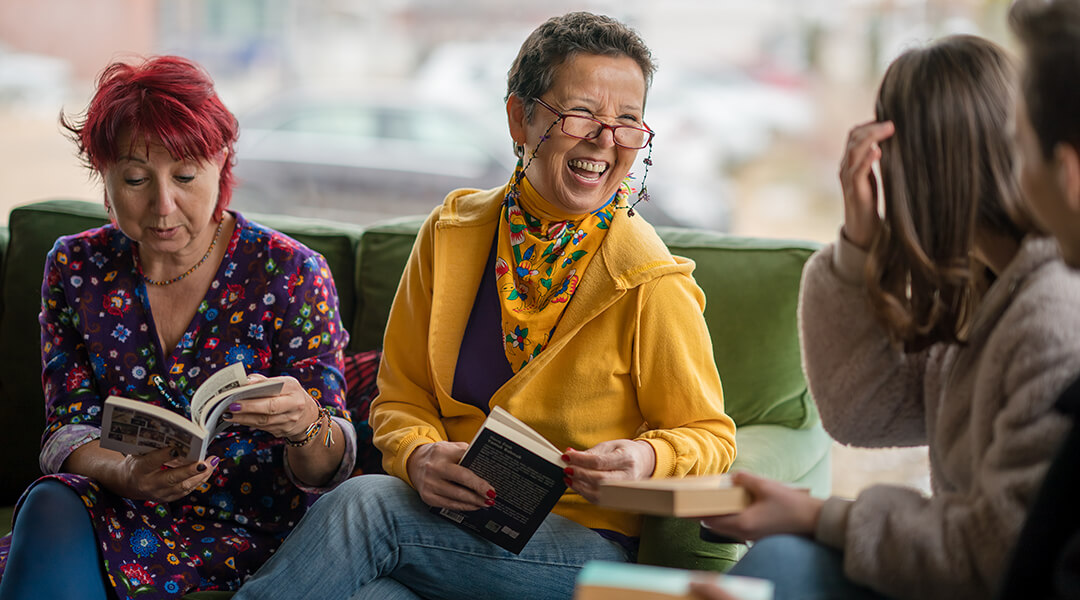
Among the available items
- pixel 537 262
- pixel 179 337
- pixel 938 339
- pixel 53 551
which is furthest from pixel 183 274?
pixel 938 339

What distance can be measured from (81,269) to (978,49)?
5.10 feet

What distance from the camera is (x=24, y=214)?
2.32m

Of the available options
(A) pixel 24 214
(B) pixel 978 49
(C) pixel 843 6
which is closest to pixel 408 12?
(C) pixel 843 6

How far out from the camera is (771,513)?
3.97 ft

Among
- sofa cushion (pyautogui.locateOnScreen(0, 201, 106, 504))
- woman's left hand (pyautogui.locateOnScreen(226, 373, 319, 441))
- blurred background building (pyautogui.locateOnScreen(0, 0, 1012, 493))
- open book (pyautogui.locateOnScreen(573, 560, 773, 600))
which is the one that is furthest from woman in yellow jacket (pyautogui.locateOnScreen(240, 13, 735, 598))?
blurred background building (pyautogui.locateOnScreen(0, 0, 1012, 493))

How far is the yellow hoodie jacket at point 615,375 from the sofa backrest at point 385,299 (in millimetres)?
426

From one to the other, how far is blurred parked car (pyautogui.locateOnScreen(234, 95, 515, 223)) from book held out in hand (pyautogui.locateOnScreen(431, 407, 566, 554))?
400 centimetres

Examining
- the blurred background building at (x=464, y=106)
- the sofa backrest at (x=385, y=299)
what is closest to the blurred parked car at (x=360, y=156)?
the blurred background building at (x=464, y=106)

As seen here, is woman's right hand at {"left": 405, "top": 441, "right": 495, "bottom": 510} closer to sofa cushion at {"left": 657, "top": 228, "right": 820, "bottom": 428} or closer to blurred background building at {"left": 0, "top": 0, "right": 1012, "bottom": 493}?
sofa cushion at {"left": 657, "top": 228, "right": 820, "bottom": 428}

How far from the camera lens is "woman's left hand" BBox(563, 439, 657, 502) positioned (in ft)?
4.58

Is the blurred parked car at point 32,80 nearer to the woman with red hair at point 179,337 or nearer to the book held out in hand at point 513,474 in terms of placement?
the woman with red hair at point 179,337

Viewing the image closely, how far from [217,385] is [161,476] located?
0.65 feet

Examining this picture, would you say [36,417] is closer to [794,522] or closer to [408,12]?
[794,522]

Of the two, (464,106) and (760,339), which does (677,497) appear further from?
(464,106)
